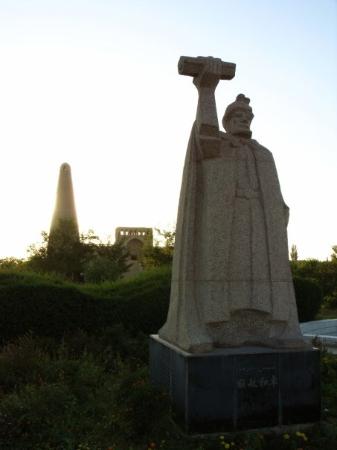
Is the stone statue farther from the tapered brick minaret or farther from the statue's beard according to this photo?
the tapered brick minaret

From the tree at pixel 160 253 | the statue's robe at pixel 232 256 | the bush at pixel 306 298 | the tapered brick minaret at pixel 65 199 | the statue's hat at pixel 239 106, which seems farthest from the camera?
the tapered brick minaret at pixel 65 199

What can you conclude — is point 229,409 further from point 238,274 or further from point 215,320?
point 238,274

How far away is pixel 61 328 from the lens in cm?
1116

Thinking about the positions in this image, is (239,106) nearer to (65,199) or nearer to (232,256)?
(232,256)

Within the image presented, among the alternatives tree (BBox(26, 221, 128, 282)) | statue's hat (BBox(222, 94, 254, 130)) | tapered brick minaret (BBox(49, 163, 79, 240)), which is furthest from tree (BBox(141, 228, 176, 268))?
statue's hat (BBox(222, 94, 254, 130))

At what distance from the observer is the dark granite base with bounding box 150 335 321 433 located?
468 cm

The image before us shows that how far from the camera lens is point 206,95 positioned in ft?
17.7

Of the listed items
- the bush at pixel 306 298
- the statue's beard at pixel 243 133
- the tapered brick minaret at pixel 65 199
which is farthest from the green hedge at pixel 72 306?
the tapered brick minaret at pixel 65 199

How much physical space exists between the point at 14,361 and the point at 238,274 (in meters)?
4.06

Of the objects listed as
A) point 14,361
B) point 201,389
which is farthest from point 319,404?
point 14,361

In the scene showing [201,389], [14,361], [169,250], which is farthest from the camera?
[169,250]

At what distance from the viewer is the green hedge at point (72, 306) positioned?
429 inches

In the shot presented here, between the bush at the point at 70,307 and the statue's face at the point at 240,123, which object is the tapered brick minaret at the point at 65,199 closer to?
the bush at the point at 70,307

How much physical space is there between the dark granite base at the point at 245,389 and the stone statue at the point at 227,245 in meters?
0.24
